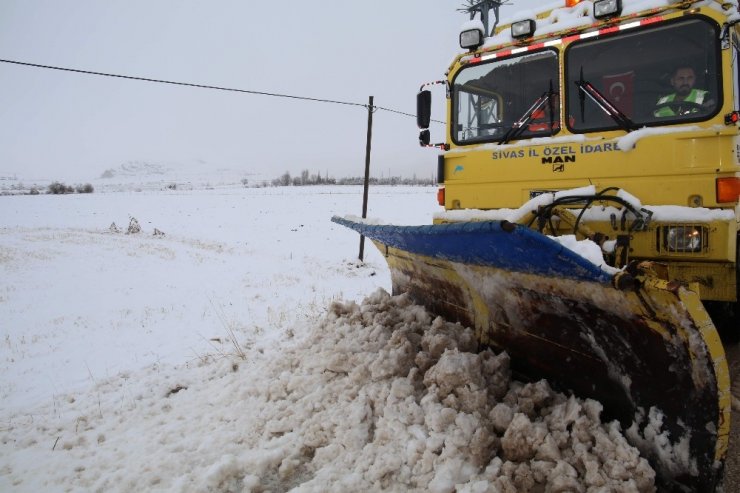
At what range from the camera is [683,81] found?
146 inches

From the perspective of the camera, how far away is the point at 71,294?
950cm

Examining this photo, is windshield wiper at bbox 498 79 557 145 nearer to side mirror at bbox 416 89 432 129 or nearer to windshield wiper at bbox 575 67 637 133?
windshield wiper at bbox 575 67 637 133

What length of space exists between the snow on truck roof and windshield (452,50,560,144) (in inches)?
9.1

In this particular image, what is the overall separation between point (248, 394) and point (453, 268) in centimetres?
196

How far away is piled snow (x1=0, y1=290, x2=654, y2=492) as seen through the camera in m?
2.34

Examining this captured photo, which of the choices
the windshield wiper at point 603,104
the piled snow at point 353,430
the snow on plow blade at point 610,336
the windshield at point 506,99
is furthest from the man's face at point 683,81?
the piled snow at point 353,430

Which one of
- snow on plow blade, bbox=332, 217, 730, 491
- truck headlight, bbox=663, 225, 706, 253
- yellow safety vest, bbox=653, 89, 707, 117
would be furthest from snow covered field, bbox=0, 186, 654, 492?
yellow safety vest, bbox=653, 89, 707, 117

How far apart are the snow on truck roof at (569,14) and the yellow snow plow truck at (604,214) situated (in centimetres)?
1

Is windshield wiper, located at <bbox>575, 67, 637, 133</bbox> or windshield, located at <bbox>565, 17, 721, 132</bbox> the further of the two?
windshield wiper, located at <bbox>575, 67, 637, 133</bbox>

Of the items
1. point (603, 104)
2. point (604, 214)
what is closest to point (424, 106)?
point (603, 104)

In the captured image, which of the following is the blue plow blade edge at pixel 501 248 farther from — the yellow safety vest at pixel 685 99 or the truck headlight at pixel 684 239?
the yellow safety vest at pixel 685 99

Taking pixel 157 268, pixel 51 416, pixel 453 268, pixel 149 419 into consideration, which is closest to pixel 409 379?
pixel 453 268

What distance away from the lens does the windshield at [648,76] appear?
3.59 metres

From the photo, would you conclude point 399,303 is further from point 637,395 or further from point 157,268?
point 157,268
